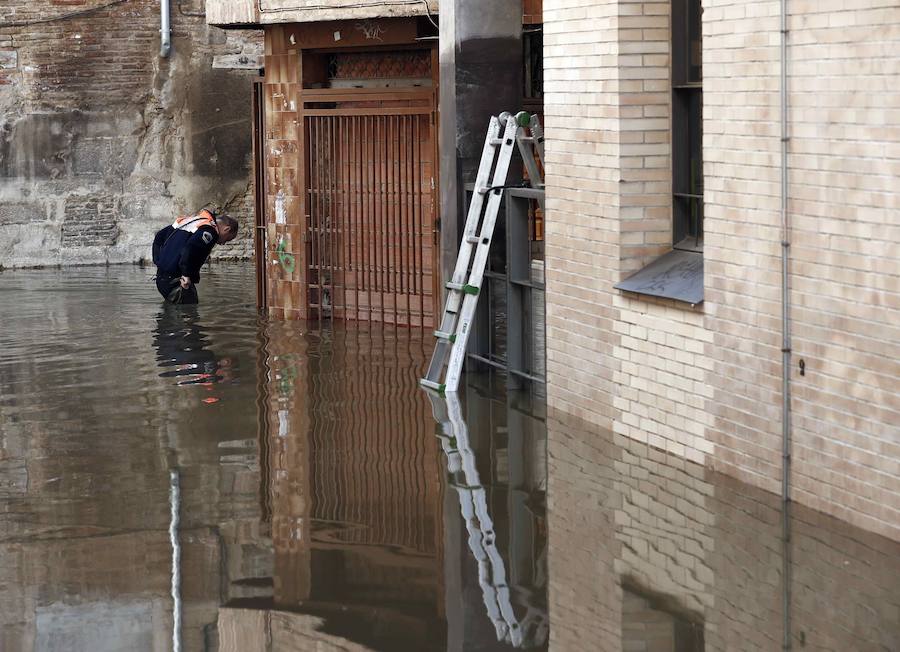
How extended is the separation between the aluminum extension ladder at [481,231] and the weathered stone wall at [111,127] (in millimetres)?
9859

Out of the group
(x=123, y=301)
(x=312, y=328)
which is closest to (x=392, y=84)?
(x=312, y=328)

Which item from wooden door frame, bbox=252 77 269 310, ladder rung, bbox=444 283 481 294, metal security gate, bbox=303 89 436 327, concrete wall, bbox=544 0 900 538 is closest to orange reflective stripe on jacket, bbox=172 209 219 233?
wooden door frame, bbox=252 77 269 310

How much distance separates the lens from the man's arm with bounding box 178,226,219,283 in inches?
625

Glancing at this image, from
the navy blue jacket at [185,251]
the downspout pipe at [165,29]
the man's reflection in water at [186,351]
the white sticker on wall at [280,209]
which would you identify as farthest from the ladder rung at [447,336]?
the downspout pipe at [165,29]

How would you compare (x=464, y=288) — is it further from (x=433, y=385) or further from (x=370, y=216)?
(x=370, y=216)

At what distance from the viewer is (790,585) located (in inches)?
254

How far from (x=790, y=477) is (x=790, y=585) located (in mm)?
1271

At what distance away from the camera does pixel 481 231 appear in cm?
1133

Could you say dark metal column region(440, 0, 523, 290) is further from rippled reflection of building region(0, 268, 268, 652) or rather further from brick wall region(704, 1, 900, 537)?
brick wall region(704, 1, 900, 537)

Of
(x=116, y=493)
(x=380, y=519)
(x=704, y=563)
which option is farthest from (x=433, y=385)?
(x=704, y=563)

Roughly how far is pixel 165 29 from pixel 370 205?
21.2 feet

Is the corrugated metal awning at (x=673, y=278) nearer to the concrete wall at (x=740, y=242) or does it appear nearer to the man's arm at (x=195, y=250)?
the concrete wall at (x=740, y=242)

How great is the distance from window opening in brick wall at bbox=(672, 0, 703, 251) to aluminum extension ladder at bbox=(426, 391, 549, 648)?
A: 6.07 ft

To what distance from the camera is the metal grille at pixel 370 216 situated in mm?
14555
